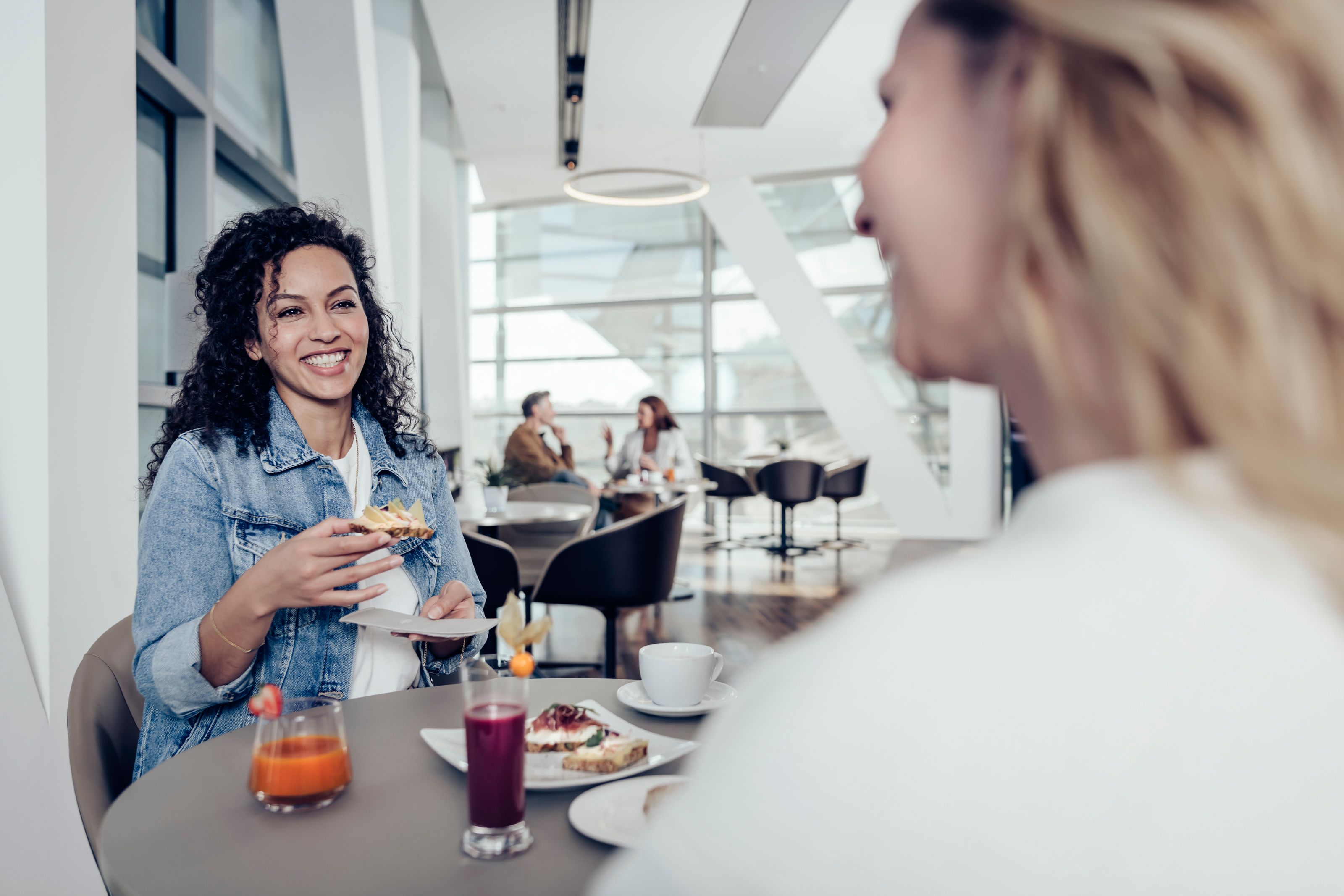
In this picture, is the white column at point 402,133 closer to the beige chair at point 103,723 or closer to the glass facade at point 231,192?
the glass facade at point 231,192

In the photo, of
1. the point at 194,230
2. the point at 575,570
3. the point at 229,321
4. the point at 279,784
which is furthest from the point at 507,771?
the point at 194,230

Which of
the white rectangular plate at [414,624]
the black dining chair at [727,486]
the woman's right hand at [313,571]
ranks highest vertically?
the woman's right hand at [313,571]

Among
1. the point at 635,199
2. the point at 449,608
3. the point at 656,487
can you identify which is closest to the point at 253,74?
the point at 449,608

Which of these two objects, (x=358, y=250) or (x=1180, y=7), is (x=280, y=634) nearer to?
(x=358, y=250)

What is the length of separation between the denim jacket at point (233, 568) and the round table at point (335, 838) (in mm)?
260

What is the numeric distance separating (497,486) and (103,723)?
276 cm

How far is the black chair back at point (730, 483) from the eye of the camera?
8.12m

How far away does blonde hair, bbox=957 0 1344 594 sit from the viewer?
311 mm

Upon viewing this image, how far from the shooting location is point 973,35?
15.5 inches

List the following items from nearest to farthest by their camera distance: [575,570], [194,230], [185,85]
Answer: [185,85], [194,230], [575,570]

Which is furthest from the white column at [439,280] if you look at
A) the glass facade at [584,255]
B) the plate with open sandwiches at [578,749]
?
the plate with open sandwiches at [578,749]

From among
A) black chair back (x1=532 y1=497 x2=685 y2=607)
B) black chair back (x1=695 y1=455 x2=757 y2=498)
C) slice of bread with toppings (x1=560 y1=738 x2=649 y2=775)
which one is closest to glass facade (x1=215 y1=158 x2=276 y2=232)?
black chair back (x1=532 y1=497 x2=685 y2=607)

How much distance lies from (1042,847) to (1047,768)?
3cm

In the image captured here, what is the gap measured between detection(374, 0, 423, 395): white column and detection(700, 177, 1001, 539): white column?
4.41 m
